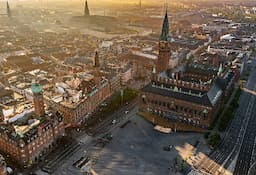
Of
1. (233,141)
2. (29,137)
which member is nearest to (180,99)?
(233,141)

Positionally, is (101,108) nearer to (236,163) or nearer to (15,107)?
(15,107)

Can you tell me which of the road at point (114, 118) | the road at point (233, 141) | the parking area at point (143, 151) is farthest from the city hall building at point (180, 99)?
the road at point (233, 141)

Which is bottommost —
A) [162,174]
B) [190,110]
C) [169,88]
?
[162,174]

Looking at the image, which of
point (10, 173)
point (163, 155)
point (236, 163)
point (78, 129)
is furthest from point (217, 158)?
point (10, 173)

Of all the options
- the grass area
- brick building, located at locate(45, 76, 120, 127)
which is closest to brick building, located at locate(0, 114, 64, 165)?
brick building, located at locate(45, 76, 120, 127)

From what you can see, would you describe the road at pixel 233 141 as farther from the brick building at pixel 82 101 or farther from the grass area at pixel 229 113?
the brick building at pixel 82 101

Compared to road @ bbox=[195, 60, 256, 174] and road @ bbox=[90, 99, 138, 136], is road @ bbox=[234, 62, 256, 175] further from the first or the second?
road @ bbox=[90, 99, 138, 136]

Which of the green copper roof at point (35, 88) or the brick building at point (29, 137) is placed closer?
the brick building at point (29, 137)

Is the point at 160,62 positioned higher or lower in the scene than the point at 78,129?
higher
